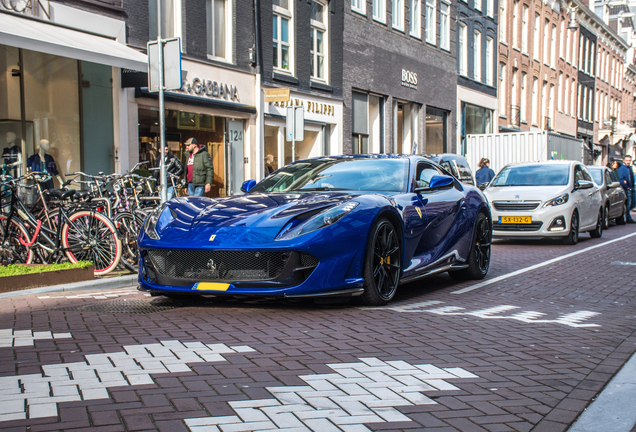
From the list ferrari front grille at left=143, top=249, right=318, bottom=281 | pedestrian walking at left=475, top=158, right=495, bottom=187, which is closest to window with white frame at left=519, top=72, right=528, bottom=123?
pedestrian walking at left=475, top=158, right=495, bottom=187

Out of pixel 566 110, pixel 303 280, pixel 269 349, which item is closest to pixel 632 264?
pixel 303 280

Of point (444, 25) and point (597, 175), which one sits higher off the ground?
point (444, 25)

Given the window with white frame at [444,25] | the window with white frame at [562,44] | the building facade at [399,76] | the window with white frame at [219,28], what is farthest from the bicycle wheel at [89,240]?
the window with white frame at [562,44]

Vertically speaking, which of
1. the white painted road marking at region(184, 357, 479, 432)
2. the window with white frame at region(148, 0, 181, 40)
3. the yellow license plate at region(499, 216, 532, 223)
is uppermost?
the window with white frame at region(148, 0, 181, 40)

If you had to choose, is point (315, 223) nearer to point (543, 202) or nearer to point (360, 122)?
point (543, 202)

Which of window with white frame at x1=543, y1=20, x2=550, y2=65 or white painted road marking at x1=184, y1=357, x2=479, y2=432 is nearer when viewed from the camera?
white painted road marking at x1=184, y1=357, x2=479, y2=432

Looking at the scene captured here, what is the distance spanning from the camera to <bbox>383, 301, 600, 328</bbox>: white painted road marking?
19.4 feet

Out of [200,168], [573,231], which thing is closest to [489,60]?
[573,231]

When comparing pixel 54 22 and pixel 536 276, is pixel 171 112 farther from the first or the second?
pixel 536 276

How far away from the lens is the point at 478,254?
28.0 feet

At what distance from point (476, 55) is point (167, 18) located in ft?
73.6

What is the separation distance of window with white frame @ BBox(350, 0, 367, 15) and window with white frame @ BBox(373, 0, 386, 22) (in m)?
0.79

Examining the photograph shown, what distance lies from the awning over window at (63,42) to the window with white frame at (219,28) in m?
4.25

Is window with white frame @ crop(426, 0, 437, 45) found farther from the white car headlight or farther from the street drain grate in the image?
the street drain grate
